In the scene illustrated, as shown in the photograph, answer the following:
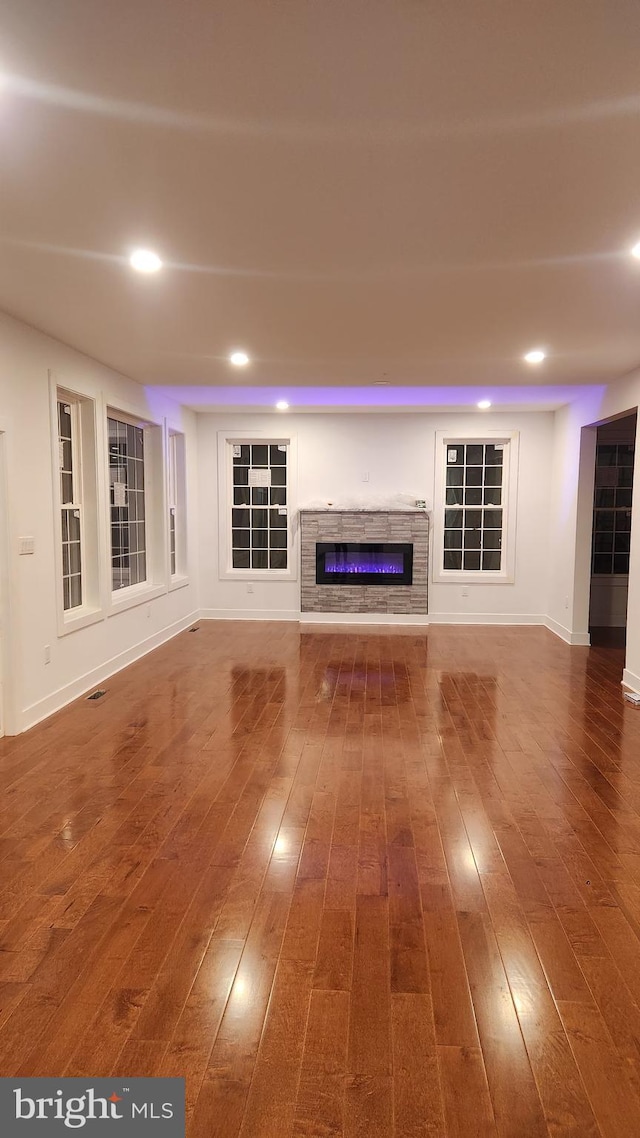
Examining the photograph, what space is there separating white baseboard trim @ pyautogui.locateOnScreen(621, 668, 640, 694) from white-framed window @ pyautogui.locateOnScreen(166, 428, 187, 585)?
4893mm

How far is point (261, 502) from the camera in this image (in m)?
8.73

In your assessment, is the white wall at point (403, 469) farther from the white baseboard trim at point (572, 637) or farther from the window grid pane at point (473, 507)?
the white baseboard trim at point (572, 637)

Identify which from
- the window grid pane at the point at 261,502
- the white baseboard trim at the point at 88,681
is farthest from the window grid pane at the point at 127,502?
the window grid pane at the point at 261,502

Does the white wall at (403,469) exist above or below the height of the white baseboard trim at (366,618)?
above

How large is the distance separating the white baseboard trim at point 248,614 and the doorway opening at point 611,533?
3919mm

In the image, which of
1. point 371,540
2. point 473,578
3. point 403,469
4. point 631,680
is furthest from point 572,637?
point 403,469

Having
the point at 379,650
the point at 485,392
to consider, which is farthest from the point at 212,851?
the point at 485,392

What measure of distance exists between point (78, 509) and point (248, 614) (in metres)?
3.64

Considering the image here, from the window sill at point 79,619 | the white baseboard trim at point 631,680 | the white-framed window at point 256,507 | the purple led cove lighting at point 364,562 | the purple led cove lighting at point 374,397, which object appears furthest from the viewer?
the white-framed window at point 256,507

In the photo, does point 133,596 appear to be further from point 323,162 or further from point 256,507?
point 323,162

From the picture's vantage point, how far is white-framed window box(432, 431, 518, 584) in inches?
334

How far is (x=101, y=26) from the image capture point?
5.22ft

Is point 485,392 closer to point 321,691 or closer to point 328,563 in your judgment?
point 328,563

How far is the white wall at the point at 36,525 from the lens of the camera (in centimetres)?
420
